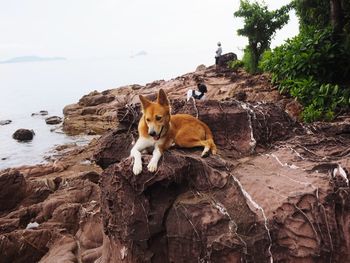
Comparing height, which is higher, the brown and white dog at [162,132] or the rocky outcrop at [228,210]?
the brown and white dog at [162,132]

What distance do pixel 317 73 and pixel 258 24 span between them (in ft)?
28.4

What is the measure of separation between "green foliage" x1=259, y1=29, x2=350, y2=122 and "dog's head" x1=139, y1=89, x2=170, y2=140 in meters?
7.95

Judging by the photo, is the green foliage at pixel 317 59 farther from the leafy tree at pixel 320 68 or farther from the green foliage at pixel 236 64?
the green foliage at pixel 236 64

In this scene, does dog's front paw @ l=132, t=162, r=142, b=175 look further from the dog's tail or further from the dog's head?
the dog's tail

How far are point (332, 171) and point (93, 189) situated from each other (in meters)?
6.94

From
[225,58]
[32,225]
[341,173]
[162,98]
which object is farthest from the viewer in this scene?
[225,58]

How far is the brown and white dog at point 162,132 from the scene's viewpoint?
5500 millimetres

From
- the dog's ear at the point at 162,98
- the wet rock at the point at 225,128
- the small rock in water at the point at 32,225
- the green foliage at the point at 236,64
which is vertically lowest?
the small rock in water at the point at 32,225

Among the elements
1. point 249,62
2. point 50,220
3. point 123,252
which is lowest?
point 50,220

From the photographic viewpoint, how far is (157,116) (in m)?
5.55

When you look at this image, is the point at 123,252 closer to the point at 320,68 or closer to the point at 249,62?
the point at 320,68

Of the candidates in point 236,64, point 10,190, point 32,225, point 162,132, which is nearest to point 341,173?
point 162,132

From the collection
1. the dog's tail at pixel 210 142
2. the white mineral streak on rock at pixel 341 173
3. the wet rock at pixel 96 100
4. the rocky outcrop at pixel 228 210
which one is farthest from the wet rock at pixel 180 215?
the wet rock at pixel 96 100

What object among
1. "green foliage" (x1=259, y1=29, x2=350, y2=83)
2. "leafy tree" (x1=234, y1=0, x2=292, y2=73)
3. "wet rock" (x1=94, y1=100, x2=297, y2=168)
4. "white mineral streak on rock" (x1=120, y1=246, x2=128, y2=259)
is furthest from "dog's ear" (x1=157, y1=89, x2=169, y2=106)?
"leafy tree" (x1=234, y1=0, x2=292, y2=73)
